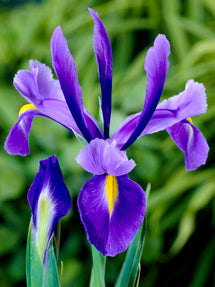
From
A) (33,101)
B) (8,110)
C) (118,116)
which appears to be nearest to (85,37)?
(8,110)

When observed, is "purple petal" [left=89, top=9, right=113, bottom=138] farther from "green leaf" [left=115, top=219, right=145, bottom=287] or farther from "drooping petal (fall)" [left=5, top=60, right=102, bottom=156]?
"green leaf" [left=115, top=219, right=145, bottom=287]

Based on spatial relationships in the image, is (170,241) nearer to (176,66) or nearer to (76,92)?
(176,66)

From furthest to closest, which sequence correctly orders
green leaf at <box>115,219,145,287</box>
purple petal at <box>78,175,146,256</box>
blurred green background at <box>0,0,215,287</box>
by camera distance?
blurred green background at <box>0,0,215,287</box>, green leaf at <box>115,219,145,287</box>, purple petal at <box>78,175,146,256</box>

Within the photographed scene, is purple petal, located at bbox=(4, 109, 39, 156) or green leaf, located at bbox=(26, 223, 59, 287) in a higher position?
purple petal, located at bbox=(4, 109, 39, 156)

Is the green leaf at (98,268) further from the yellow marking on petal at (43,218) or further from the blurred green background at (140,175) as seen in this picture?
the blurred green background at (140,175)

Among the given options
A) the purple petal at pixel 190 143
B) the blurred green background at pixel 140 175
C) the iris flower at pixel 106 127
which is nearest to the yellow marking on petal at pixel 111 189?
the iris flower at pixel 106 127

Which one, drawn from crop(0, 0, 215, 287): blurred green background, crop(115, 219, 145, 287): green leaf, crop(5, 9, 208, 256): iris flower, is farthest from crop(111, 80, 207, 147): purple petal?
crop(0, 0, 215, 287): blurred green background
